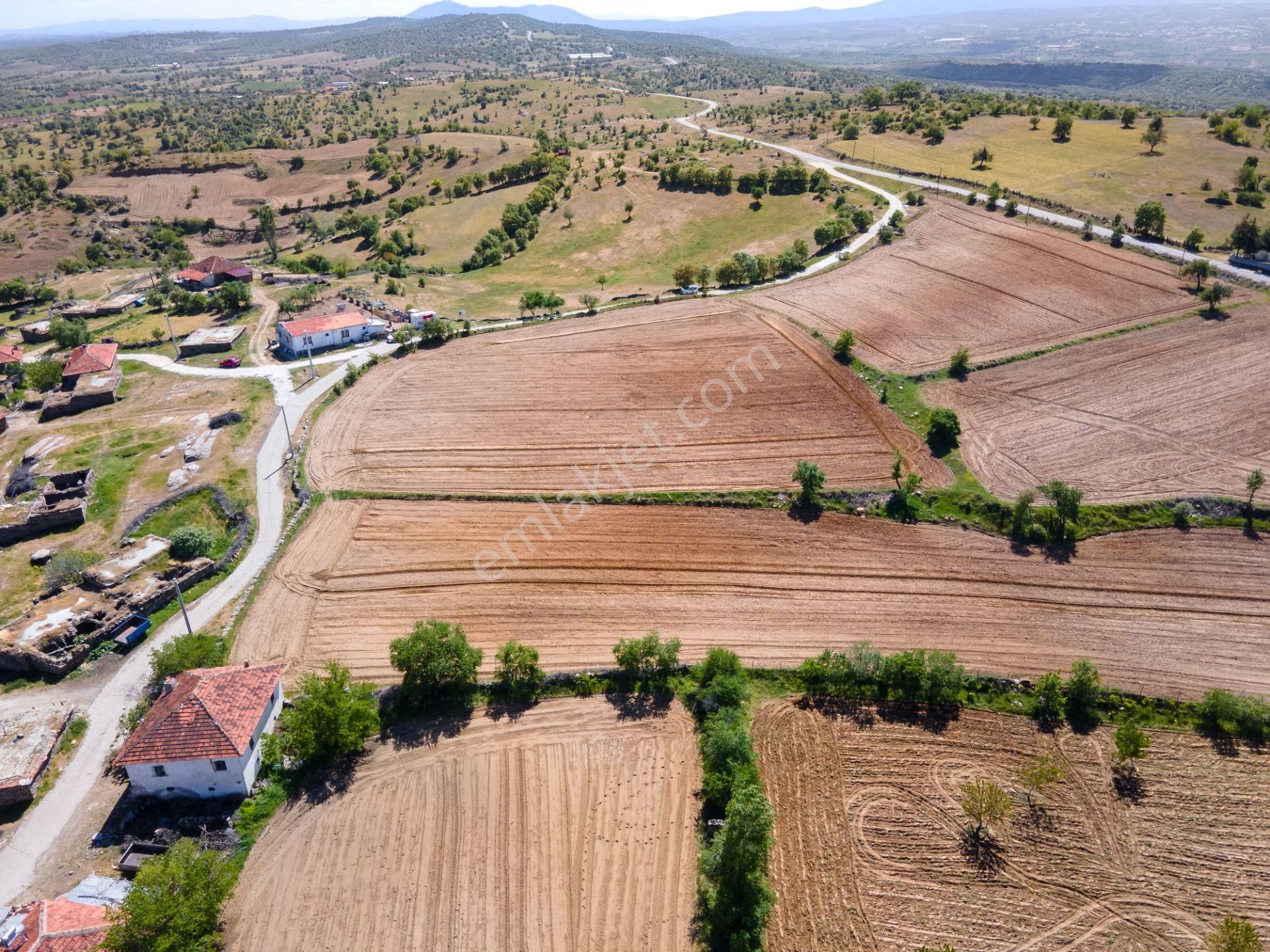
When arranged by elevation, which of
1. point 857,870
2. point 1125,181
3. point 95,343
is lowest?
point 857,870

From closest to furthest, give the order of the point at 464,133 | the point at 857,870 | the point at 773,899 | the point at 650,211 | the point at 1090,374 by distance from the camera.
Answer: the point at 773,899 < the point at 857,870 < the point at 1090,374 < the point at 650,211 < the point at 464,133

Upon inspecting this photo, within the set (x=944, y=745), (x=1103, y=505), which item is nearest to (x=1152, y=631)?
(x=1103, y=505)

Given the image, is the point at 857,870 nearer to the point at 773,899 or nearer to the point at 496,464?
the point at 773,899

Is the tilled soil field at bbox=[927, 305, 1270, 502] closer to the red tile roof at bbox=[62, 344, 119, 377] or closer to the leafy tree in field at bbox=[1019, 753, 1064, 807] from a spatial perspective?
the leafy tree in field at bbox=[1019, 753, 1064, 807]

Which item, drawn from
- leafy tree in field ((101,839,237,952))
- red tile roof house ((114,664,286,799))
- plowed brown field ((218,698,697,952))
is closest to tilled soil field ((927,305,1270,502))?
plowed brown field ((218,698,697,952))

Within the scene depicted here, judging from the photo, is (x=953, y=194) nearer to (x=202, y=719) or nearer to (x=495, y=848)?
(x=495, y=848)

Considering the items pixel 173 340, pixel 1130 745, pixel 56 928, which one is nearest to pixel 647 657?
pixel 1130 745
